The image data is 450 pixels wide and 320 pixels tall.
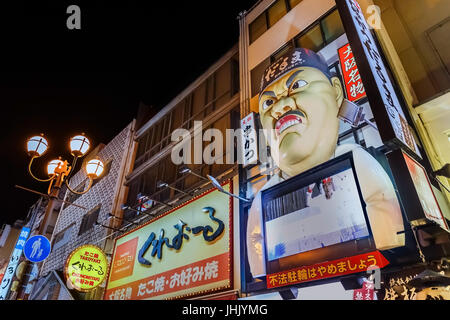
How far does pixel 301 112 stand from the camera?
8383 mm

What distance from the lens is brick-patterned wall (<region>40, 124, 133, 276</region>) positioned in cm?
1809

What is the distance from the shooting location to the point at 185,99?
1689 centimetres

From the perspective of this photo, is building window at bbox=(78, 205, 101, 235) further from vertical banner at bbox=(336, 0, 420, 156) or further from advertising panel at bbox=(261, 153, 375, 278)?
vertical banner at bbox=(336, 0, 420, 156)

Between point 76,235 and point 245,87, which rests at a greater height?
point 245,87

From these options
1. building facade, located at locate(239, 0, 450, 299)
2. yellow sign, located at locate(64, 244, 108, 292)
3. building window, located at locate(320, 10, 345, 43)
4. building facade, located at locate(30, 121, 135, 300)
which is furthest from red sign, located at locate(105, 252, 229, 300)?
building window, located at locate(320, 10, 345, 43)

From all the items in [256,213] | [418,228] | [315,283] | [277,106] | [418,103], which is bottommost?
[315,283]

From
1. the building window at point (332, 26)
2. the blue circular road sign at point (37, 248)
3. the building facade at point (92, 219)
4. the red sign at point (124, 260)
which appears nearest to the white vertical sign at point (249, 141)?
the building window at point (332, 26)

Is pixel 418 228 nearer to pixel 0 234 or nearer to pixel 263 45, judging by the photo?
pixel 263 45

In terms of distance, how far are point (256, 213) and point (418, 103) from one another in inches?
207

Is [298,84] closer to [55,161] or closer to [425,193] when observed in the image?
[425,193]

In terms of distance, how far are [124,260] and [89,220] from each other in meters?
7.71

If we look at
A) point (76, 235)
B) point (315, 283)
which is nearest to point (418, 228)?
point (315, 283)

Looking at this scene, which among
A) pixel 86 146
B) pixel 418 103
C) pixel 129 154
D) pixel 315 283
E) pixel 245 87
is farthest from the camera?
pixel 129 154

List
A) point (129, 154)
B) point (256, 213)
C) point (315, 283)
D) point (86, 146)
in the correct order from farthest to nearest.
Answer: point (129, 154) < point (86, 146) < point (256, 213) < point (315, 283)
